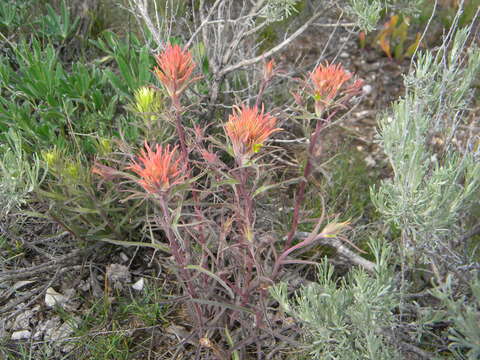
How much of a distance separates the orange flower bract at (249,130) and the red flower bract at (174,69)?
22 cm

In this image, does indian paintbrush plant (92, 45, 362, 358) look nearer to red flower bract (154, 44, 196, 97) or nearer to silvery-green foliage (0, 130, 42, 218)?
red flower bract (154, 44, 196, 97)

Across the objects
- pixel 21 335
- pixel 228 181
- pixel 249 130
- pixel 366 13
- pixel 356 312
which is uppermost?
pixel 366 13

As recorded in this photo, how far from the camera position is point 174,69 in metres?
1.23

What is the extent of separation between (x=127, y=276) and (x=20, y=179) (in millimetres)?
706

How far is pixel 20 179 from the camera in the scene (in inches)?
56.7

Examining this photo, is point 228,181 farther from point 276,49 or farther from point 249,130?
point 276,49

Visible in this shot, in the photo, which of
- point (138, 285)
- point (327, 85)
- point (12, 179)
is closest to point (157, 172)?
point (327, 85)

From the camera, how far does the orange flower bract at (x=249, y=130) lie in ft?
3.63

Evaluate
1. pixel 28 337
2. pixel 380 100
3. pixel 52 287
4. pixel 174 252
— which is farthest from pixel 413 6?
pixel 28 337

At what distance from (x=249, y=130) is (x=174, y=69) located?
29cm

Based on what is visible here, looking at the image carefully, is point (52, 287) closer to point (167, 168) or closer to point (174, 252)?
point (174, 252)

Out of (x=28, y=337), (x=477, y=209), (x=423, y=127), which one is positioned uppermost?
(x=423, y=127)

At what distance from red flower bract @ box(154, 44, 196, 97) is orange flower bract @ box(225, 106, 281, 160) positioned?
8.8 inches

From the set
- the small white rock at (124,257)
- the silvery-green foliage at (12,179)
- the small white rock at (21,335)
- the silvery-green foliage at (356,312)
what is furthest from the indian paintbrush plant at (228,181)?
the small white rock at (21,335)
